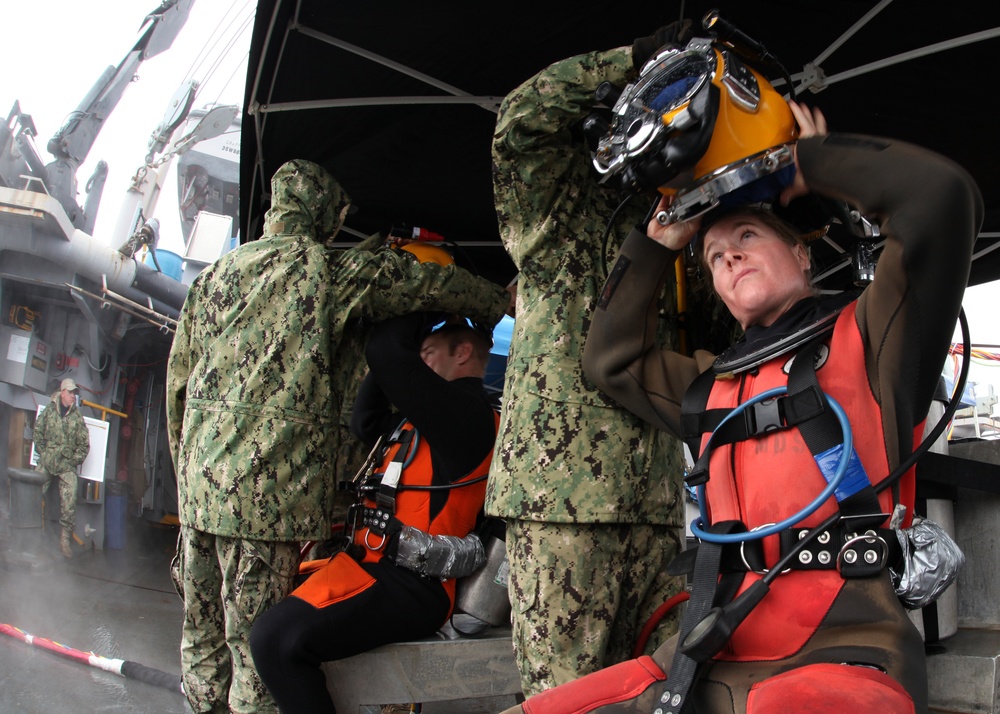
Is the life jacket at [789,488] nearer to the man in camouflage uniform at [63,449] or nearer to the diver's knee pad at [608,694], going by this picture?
the diver's knee pad at [608,694]

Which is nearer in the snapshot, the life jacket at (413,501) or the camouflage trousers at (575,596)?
the camouflage trousers at (575,596)

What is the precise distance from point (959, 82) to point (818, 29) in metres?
0.72

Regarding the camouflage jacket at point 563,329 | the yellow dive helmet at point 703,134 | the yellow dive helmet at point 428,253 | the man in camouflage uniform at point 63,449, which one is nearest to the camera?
the yellow dive helmet at point 703,134

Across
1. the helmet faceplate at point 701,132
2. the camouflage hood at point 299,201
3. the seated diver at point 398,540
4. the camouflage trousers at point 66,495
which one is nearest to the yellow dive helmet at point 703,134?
the helmet faceplate at point 701,132

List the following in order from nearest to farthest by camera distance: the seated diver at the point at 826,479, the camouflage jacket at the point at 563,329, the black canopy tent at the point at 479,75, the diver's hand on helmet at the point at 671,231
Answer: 1. the seated diver at the point at 826,479
2. the diver's hand on helmet at the point at 671,231
3. the camouflage jacket at the point at 563,329
4. the black canopy tent at the point at 479,75

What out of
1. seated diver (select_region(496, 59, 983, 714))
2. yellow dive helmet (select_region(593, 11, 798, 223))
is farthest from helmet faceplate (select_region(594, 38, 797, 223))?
seated diver (select_region(496, 59, 983, 714))

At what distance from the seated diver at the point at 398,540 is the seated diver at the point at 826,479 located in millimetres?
1332

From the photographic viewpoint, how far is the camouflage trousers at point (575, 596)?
6.58ft

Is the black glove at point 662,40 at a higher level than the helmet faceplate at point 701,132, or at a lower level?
higher

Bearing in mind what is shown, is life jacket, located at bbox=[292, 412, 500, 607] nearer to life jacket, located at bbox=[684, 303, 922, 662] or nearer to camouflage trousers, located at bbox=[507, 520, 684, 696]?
camouflage trousers, located at bbox=[507, 520, 684, 696]

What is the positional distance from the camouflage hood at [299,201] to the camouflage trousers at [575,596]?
74.3 inches

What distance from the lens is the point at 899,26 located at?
9.78 feet

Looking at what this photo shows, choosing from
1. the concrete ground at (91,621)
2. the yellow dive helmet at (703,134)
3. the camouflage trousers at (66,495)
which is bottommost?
the concrete ground at (91,621)

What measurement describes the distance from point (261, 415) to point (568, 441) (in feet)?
4.45
